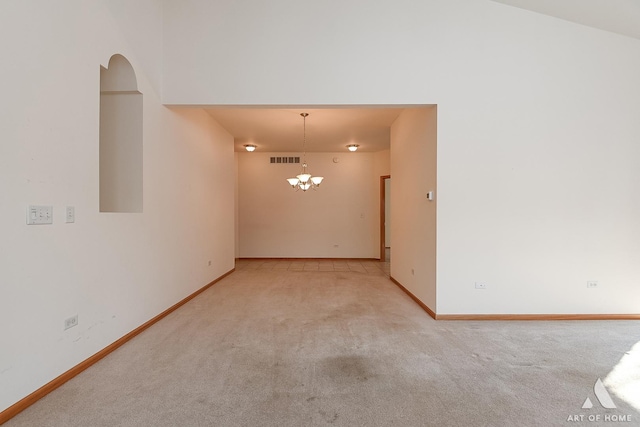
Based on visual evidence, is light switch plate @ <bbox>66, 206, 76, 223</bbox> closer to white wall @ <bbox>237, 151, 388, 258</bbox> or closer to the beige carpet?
the beige carpet

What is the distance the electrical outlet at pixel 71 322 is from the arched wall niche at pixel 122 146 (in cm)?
125

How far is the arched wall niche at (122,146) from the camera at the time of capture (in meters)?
3.19

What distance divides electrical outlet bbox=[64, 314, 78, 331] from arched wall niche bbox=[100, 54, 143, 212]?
125 cm

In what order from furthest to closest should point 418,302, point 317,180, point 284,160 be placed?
1. point 284,160
2. point 317,180
3. point 418,302

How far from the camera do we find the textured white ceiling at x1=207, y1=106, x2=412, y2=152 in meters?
4.73

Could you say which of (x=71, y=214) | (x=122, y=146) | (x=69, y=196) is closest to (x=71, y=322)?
(x=71, y=214)

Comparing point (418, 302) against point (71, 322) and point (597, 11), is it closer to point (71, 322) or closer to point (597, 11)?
point (71, 322)

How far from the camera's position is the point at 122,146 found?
3203 millimetres

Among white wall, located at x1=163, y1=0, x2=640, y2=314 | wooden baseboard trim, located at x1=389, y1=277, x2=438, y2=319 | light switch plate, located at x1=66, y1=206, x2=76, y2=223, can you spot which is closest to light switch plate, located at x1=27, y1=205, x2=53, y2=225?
light switch plate, located at x1=66, y1=206, x2=76, y2=223

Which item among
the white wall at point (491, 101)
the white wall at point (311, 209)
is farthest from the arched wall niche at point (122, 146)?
the white wall at point (311, 209)

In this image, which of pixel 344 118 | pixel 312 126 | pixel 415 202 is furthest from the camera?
pixel 312 126

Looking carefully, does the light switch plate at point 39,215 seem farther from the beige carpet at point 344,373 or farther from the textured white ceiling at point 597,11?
the textured white ceiling at point 597,11

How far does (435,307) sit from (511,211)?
142 cm

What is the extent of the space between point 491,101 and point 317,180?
2826mm
